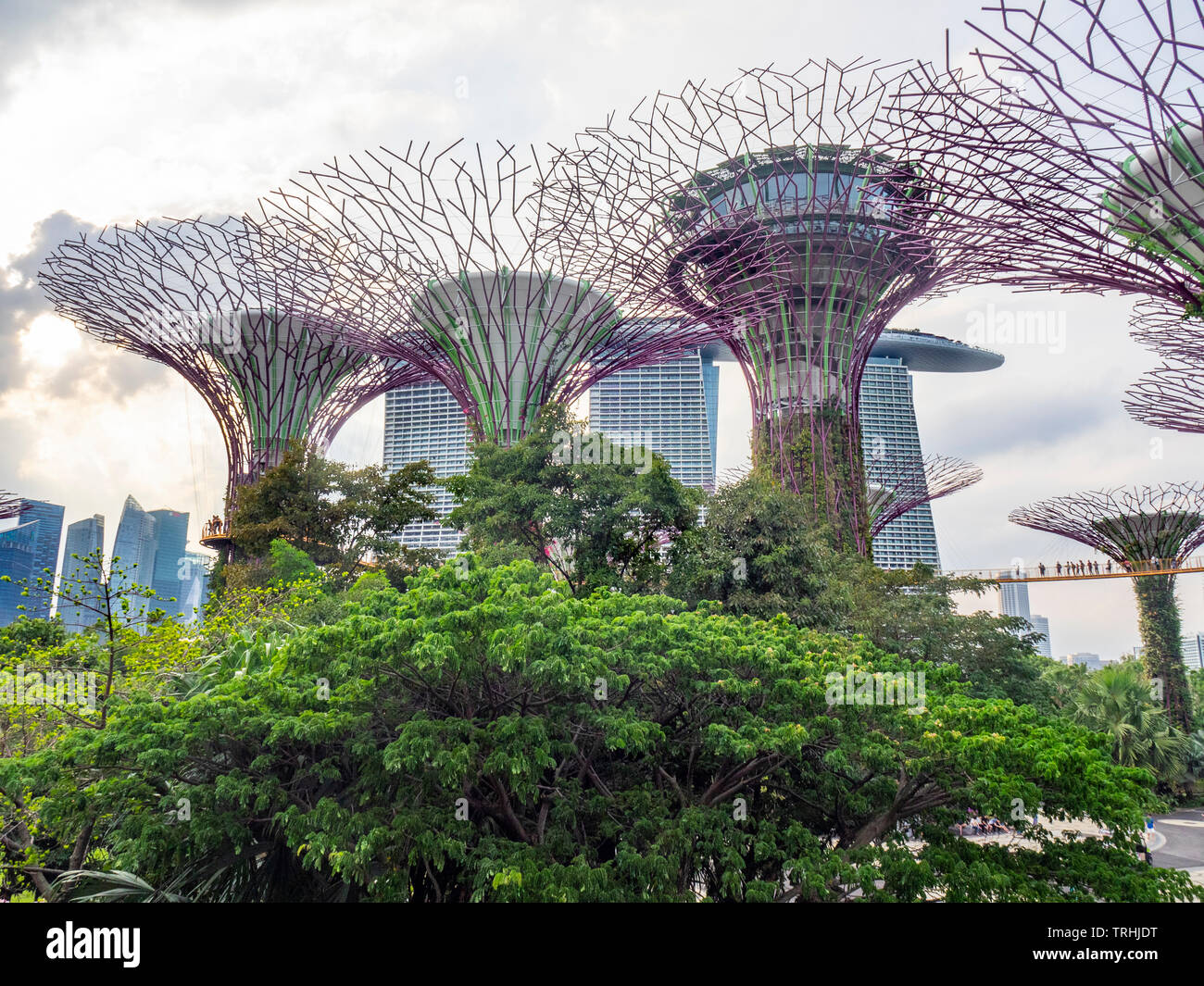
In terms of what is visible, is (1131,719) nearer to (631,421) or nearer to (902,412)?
(631,421)

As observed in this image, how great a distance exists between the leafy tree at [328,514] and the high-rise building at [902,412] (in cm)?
6639

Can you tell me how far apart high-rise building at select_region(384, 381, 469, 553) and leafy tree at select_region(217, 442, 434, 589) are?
5350cm

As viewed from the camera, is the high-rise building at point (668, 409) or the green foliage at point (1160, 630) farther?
the high-rise building at point (668, 409)

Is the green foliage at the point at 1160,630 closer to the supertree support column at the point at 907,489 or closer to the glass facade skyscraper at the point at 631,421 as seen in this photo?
the supertree support column at the point at 907,489

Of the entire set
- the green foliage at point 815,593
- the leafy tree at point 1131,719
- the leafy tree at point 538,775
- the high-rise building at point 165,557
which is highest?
the high-rise building at point 165,557

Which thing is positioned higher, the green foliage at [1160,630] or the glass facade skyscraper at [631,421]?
the glass facade skyscraper at [631,421]

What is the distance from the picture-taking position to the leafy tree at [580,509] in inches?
709

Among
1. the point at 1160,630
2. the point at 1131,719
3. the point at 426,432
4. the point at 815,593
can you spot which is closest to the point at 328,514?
the point at 815,593

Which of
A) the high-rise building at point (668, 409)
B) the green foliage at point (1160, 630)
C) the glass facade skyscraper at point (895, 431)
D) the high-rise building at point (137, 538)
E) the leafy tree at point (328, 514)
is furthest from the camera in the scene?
the high-rise building at point (137, 538)

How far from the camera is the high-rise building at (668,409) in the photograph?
80.9 metres

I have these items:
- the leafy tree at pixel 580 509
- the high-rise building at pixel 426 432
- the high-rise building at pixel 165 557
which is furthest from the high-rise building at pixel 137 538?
the leafy tree at pixel 580 509

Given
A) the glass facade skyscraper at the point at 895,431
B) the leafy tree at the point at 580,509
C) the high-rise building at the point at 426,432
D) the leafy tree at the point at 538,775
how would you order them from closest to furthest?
1. the leafy tree at the point at 538,775
2. the leafy tree at the point at 580,509
3. the high-rise building at the point at 426,432
4. the glass facade skyscraper at the point at 895,431

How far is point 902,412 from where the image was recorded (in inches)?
3531

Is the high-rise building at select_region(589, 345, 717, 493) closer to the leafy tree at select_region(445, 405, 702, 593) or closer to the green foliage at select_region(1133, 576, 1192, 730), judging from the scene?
the green foliage at select_region(1133, 576, 1192, 730)
